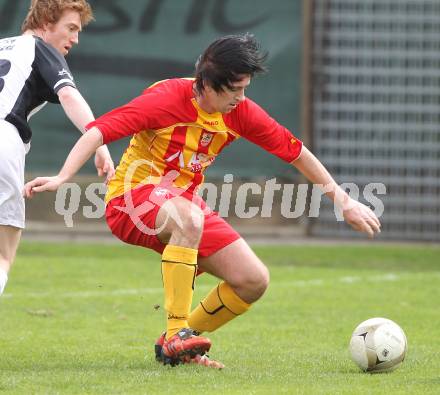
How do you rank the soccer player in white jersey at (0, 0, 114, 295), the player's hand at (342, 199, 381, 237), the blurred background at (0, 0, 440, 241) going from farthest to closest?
the blurred background at (0, 0, 440, 241) → the player's hand at (342, 199, 381, 237) → the soccer player in white jersey at (0, 0, 114, 295)

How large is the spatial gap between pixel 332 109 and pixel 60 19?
8742 millimetres

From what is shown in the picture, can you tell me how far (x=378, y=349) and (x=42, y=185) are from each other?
178 centimetres

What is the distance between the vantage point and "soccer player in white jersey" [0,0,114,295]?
531cm

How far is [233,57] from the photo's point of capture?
5.56 metres

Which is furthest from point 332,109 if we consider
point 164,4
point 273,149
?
point 273,149

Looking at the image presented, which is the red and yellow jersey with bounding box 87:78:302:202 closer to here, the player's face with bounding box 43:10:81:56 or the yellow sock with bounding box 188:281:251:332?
the player's face with bounding box 43:10:81:56

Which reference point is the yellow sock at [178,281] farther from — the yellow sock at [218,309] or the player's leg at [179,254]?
the yellow sock at [218,309]

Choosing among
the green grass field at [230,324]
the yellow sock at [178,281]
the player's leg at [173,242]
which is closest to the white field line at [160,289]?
the green grass field at [230,324]

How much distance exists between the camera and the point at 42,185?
4.94 meters

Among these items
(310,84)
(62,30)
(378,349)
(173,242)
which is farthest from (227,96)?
(310,84)

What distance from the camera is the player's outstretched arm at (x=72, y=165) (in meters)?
4.93

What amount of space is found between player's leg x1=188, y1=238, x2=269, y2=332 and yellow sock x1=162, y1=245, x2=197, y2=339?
0.83 feet

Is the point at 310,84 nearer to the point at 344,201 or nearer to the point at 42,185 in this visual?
the point at 344,201

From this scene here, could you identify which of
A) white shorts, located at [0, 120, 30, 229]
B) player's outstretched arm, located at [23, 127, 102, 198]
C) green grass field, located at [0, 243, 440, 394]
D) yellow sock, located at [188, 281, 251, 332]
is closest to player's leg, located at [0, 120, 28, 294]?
white shorts, located at [0, 120, 30, 229]
